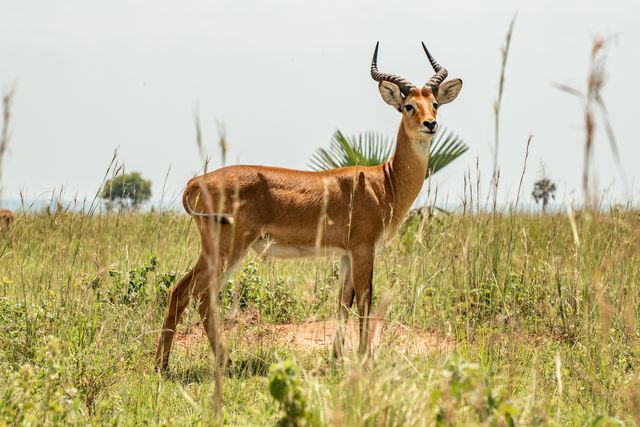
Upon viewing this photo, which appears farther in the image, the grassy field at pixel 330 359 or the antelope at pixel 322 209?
the antelope at pixel 322 209

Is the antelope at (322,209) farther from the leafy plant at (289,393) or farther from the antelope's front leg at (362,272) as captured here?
the leafy plant at (289,393)

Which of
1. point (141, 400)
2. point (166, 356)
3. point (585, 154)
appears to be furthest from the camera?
point (166, 356)

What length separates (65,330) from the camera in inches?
202

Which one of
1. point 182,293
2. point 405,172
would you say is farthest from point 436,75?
point 182,293

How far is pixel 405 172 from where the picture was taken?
24.7 ft

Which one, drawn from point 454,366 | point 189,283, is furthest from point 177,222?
point 454,366

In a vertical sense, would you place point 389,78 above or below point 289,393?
A: above

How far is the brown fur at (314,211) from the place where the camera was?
253 inches

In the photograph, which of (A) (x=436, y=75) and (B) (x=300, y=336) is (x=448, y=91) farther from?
(B) (x=300, y=336)

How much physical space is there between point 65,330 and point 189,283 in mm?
1404

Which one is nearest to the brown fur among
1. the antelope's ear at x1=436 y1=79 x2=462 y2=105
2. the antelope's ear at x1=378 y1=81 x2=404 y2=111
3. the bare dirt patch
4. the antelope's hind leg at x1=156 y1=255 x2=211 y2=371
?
the antelope's hind leg at x1=156 y1=255 x2=211 y2=371

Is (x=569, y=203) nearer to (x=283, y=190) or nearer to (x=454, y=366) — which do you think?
(x=454, y=366)

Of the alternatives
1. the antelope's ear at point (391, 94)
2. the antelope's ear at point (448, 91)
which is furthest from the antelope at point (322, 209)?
the antelope's ear at point (448, 91)

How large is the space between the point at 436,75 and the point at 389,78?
1.52 feet
